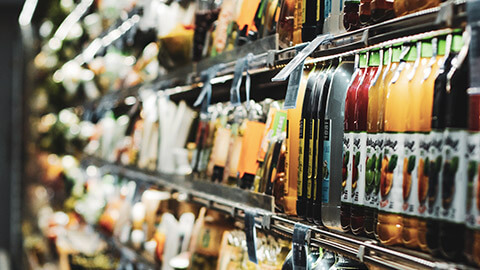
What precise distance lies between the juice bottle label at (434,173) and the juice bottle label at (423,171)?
0.01 meters

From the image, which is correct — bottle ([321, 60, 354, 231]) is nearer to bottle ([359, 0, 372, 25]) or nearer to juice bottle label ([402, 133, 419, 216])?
bottle ([359, 0, 372, 25])

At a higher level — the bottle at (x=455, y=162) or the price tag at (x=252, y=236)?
the bottle at (x=455, y=162)

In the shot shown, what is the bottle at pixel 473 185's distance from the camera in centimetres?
105

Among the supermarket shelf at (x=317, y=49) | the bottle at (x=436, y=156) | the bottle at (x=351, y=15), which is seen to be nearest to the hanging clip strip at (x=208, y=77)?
the supermarket shelf at (x=317, y=49)

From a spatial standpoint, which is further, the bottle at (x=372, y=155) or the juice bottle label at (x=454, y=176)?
the bottle at (x=372, y=155)

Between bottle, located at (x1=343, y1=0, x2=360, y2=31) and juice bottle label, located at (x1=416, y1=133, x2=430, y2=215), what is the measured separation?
381mm

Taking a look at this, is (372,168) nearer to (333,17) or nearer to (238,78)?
(333,17)

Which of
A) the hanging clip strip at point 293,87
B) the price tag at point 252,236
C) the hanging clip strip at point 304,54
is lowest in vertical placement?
the price tag at point 252,236

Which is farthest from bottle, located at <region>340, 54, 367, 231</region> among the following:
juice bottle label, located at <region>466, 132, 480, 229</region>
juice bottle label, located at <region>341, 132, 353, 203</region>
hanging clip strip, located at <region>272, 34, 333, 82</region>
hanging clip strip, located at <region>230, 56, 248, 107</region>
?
hanging clip strip, located at <region>230, 56, 248, 107</region>

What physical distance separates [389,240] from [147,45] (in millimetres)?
2736

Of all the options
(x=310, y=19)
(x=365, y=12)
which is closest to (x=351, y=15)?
(x=365, y=12)

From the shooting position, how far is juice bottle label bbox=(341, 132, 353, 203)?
1.41 metres

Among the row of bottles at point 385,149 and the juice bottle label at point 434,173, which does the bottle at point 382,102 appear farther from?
the juice bottle label at point 434,173

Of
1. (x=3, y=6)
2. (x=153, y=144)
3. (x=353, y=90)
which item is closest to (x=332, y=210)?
(x=353, y=90)
